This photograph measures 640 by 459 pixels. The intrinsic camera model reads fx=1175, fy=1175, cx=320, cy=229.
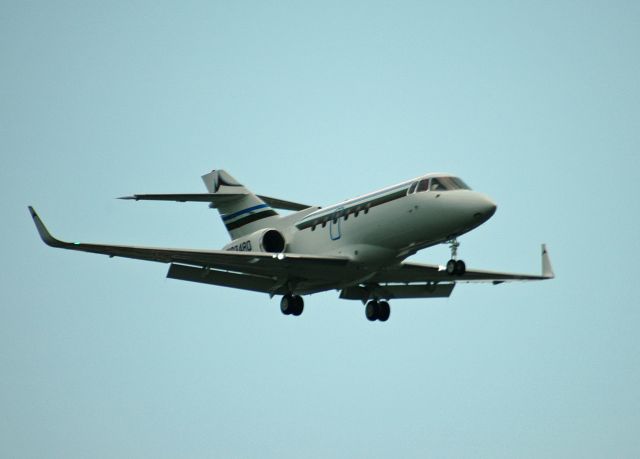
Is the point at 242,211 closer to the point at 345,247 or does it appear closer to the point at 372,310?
the point at 372,310

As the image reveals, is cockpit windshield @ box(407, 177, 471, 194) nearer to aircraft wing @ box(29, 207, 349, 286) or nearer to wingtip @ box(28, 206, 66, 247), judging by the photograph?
aircraft wing @ box(29, 207, 349, 286)

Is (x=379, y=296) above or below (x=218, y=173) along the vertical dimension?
below

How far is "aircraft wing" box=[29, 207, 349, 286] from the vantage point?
33.4 meters

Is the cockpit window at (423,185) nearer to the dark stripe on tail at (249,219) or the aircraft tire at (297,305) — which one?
the aircraft tire at (297,305)

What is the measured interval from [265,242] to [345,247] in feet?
10.4

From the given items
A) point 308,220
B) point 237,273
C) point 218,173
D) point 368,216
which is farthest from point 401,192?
point 218,173

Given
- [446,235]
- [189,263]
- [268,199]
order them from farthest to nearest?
1. [268,199]
2. [189,263]
3. [446,235]

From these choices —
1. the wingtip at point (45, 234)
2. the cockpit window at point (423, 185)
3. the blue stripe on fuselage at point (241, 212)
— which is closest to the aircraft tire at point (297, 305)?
the blue stripe on fuselage at point (241, 212)

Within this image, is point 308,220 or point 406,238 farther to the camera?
point 308,220

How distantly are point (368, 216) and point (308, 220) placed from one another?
9.46 feet

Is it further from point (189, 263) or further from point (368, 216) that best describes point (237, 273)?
point (368, 216)

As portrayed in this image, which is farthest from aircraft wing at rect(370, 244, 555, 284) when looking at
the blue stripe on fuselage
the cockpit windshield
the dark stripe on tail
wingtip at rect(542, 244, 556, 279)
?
the blue stripe on fuselage

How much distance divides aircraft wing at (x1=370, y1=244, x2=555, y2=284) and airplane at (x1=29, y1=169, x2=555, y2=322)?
3cm

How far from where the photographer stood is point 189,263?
35.1 m
